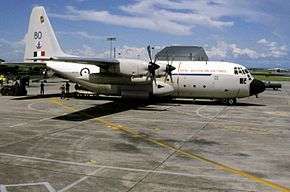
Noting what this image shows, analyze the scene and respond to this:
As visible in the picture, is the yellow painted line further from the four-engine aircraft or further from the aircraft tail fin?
the aircraft tail fin

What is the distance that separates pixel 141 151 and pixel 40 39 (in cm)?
3070

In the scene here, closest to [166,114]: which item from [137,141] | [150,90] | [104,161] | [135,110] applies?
[135,110]

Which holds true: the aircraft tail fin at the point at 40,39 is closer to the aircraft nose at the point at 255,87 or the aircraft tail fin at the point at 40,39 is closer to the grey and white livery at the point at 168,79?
the grey and white livery at the point at 168,79

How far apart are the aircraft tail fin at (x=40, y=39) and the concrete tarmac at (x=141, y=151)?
13723 millimetres

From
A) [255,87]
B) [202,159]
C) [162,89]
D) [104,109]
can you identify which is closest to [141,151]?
[202,159]

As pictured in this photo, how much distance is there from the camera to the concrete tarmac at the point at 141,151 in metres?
13.5

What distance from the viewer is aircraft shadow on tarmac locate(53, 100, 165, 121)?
29453mm

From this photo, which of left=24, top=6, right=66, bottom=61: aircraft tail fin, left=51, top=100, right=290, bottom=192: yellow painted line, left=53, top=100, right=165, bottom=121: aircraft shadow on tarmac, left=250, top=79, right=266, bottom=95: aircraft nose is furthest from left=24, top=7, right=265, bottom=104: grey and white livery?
left=51, top=100, right=290, bottom=192: yellow painted line

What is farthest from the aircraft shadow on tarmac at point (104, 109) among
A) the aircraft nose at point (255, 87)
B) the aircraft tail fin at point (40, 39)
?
the aircraft tail fin at point (40, 39)

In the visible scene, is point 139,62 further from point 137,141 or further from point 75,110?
point 137,141

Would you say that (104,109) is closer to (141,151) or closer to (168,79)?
(168,79)

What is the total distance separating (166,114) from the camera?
32250 mm

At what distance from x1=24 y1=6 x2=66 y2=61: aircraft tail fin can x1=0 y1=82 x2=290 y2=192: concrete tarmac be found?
13723mm

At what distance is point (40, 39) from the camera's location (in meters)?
45.1
